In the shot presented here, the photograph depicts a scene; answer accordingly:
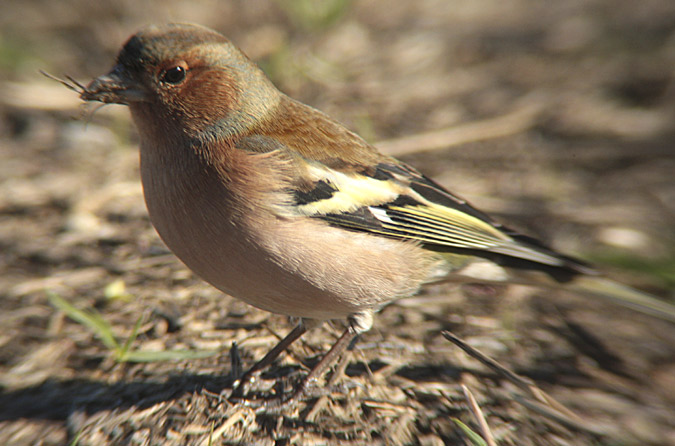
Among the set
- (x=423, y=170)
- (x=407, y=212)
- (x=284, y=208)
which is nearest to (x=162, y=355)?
(x=284, y=208)

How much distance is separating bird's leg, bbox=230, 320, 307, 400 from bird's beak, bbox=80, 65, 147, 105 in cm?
136

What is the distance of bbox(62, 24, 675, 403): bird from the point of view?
8.44ft

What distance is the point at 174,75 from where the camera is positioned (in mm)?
2707

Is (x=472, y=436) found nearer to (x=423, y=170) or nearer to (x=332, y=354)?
(x=332, y=354)

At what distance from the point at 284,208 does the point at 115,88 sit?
0.90m

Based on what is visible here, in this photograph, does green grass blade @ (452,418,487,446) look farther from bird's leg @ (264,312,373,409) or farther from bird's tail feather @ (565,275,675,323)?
bird's tail feather @ (565,275,675,323)

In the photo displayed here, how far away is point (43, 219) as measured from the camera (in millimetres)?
4383

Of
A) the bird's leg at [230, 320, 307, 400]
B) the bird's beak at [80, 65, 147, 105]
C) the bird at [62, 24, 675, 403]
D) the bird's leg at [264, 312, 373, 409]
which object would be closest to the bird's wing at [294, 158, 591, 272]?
the bird at [62, 24, 675, 403]

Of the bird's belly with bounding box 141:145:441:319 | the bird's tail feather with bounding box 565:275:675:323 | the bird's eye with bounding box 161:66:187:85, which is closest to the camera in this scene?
the bird's belly with bounding box 141:145:441:319

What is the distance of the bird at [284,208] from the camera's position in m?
2.57

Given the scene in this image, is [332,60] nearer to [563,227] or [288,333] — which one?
[563,227]

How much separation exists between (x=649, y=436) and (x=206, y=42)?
8.57ft

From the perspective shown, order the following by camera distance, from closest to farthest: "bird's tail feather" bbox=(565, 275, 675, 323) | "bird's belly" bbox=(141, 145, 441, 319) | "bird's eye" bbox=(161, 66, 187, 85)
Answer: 1. "bird's belly" bbox=(141, 145, 441, 319)
2. "bird's eye" bbox=(161, 66, 187, 85)
3. "bird's tail feather" bbox=(565, 275, 675, 323)

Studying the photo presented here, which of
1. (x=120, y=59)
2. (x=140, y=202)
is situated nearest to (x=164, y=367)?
(x=120, y=59)
